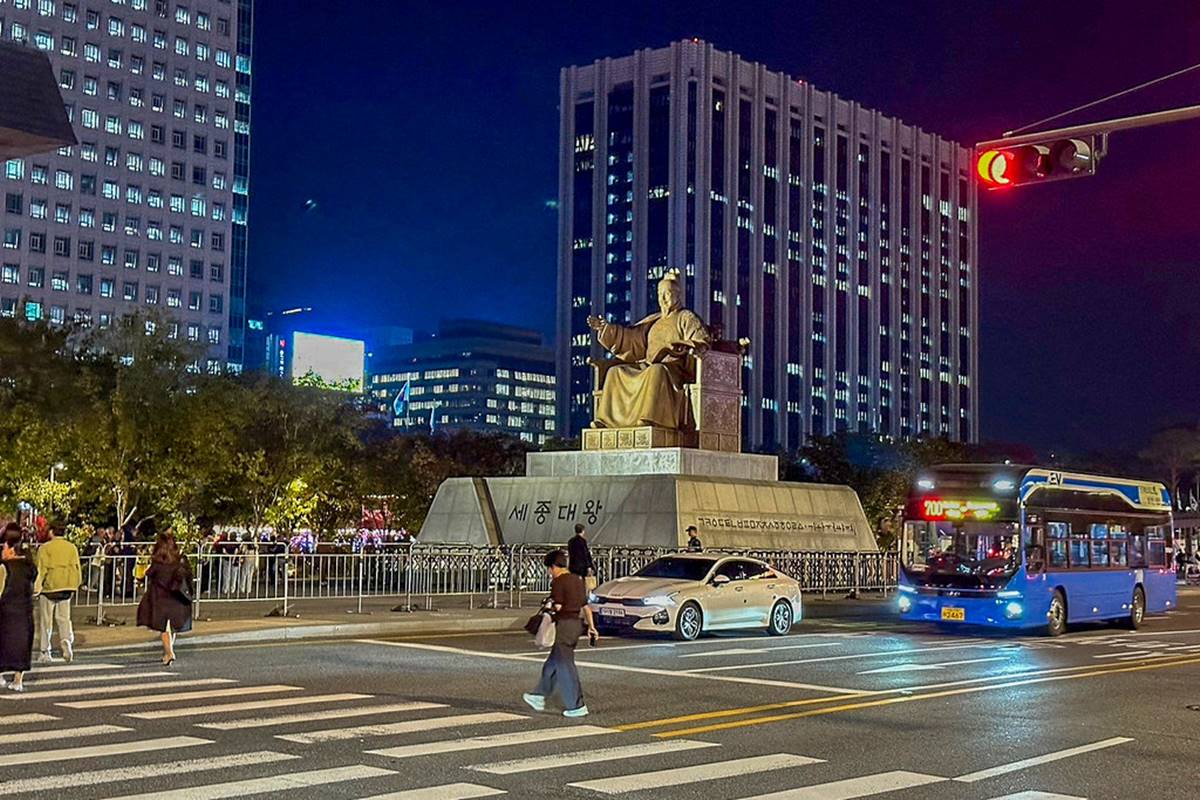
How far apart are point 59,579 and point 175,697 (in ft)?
13.3

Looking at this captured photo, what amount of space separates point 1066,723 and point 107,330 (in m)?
50.7

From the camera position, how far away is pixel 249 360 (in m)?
158

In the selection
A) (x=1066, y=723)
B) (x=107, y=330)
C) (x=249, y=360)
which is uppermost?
(x=249, y=360)

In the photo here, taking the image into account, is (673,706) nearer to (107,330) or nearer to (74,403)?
(74,403)

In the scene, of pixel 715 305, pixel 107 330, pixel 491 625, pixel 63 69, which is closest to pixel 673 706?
pixel 491 625

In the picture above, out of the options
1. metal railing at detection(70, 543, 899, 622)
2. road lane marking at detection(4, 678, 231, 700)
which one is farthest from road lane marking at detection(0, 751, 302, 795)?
metal railing at detection(70, 543, 899, 622)

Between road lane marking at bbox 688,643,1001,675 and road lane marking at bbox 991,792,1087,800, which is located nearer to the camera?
road lane marking at bbox 991,792,1087,800

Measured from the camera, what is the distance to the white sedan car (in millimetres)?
22250

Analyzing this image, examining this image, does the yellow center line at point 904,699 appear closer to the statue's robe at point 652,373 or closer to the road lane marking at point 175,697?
the road lane marking at point 175,697

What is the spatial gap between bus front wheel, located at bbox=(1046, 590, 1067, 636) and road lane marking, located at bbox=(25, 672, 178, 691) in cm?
1528

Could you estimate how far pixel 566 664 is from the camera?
13.2 meters

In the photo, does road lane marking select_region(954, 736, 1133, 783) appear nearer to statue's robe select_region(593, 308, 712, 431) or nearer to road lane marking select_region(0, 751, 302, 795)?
road lane marking select_region(0, 751, 302, 795)

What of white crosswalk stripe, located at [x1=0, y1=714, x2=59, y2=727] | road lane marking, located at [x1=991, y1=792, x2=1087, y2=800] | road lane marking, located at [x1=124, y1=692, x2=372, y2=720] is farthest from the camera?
road lane marking, located at [x1=124, y1=692, x2=372, y2=720]

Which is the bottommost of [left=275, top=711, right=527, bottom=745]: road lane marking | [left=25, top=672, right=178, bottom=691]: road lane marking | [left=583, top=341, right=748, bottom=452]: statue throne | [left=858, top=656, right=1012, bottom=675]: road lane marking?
[left=858, top=656, right=1012, bottom=675]: road lane marking
